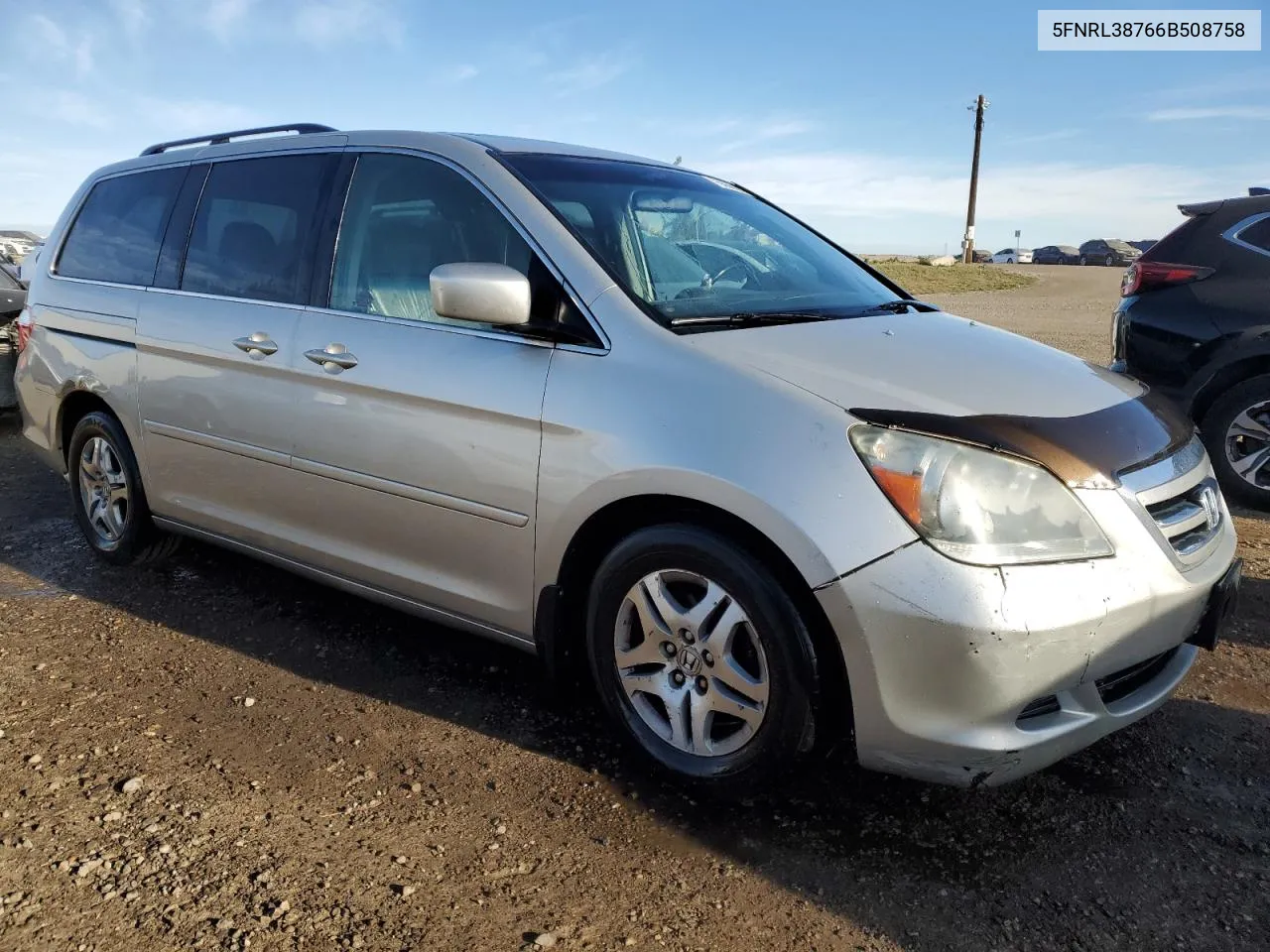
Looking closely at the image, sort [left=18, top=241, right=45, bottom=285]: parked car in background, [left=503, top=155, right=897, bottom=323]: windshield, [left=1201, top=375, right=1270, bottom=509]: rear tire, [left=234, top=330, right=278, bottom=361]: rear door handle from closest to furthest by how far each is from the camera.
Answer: [left=503, top=155, right=897, bottom=323]: windshield → [left=234, top=330, right=278, bottom=361]: rear door handle → [left=18, top=241, right=45, bottom=285]: parked car in background → [left=1201, top=375, right=1270, bottom=509]: rear tire

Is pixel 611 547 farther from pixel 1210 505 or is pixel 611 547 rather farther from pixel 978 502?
pixel 1210 505

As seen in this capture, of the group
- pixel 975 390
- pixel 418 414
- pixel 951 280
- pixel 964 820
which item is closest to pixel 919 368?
A: pixel 975 390

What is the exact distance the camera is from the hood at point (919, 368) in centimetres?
248

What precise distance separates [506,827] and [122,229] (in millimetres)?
→ 3300

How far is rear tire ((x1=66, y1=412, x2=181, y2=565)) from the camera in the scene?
432 centimetres

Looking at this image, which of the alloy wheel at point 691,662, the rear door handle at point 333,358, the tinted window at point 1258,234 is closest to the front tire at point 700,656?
the alloy wheel at point 691,662

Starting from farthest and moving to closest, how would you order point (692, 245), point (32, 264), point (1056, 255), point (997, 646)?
point (1056, 255), point (32, 264), point (692, 245), point (997, 646)

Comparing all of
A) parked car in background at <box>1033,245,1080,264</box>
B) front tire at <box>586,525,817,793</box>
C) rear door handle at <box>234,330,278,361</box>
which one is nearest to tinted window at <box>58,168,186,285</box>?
rear door handle at <box>234,330,278,361</box>

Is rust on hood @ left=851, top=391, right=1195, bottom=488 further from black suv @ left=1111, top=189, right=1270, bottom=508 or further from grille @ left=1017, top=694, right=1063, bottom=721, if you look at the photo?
black suv @ left=1111, top=189, right=1270, bottom=508

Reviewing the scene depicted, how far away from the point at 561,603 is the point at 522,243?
107 centimetres

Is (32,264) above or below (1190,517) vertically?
above

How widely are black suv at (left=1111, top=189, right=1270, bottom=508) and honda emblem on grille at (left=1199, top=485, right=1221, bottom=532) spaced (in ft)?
9.97

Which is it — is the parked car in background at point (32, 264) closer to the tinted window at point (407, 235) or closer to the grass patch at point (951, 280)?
the tinted window at point (407, 235)

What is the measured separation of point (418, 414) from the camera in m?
3.04
